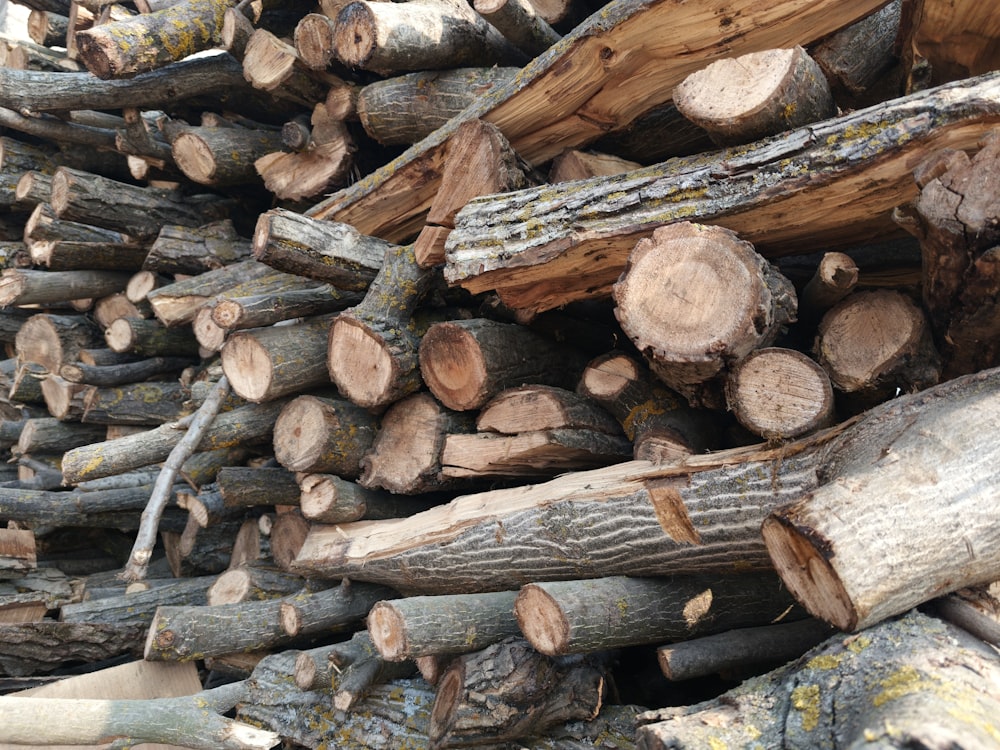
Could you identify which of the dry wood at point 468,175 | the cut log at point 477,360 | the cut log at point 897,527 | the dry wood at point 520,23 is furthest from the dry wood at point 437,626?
the dry wood at point 520,23

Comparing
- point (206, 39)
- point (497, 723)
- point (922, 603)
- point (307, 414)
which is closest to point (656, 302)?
point (922, 603)

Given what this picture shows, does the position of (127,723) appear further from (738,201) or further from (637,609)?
(738,201)

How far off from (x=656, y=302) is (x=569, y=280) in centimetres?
48

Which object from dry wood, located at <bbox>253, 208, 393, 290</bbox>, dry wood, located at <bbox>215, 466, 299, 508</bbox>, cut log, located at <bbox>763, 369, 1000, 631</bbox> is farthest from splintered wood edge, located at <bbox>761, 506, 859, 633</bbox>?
dry wood, located at <bbox>215, 466, 299, 508</bbox>

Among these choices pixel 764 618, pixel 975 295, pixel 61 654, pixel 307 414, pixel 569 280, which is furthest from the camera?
pixel 61 654

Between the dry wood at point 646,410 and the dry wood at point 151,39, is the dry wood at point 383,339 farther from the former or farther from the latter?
the dry wood at point 151,39

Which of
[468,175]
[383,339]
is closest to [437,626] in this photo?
[383,339]

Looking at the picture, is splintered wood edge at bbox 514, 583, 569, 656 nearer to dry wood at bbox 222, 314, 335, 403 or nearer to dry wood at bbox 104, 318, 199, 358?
dry wood at bbox 222, 314, 335, 403

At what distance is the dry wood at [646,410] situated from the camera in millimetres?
2494

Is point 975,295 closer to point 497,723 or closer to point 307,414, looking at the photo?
point 497,723

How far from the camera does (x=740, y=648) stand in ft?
7.33

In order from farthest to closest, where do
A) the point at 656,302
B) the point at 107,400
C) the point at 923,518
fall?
1. the point at 107,400
2. the point at 656,302
3. the point at 923,518

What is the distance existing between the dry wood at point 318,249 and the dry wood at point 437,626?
132 centimetres

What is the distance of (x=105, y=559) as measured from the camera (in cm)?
476
